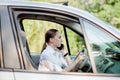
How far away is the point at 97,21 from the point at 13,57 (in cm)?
74

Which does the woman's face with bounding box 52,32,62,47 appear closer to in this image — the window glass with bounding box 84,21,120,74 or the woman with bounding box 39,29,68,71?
→ the woman with bounding box 39,29,68,71

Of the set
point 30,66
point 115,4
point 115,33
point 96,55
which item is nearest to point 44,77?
point 30,66

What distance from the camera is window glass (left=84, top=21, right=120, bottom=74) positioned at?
3.22 meters

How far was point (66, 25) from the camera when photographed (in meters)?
3.67

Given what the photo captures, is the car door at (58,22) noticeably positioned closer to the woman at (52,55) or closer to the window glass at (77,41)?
the window glass at (77,41)

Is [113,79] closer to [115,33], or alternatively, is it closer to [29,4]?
[115,33]

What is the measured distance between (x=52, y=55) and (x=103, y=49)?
657 mm

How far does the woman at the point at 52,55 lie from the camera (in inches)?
137

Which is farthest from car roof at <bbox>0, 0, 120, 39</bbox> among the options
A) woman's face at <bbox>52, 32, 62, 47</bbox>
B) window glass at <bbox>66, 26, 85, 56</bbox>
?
woman's face at <bbox>52, 32, 62, 47</bbox>

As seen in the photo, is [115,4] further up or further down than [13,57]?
further up

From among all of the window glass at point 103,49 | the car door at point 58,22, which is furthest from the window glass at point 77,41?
the window glass at point 103,49

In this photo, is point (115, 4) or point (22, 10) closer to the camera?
point (22, 10)

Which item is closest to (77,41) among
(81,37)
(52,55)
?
(52,55)

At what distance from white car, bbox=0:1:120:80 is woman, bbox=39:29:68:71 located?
21cm
